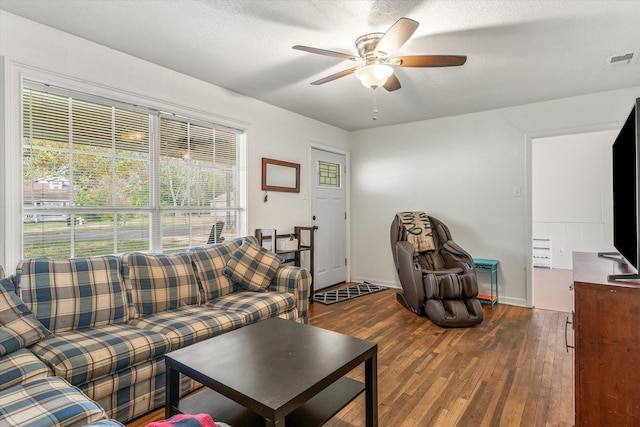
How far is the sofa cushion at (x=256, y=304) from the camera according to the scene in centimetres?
240

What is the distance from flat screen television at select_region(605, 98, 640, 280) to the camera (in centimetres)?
149

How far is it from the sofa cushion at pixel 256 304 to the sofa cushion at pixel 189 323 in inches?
3.4

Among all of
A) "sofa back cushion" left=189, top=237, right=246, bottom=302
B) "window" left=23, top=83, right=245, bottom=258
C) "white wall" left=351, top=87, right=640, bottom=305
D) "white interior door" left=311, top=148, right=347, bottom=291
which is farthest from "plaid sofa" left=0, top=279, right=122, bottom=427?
"white wall" left=351, top=87, right=640, bottom=305

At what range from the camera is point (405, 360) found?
2543 mm

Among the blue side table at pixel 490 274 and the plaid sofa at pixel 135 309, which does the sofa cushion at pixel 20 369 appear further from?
the blue side table at pixel 490 274

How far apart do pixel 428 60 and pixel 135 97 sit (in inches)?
90.3

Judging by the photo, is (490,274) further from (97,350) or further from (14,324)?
(14,324)

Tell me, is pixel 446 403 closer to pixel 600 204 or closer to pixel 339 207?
pixel 339 207

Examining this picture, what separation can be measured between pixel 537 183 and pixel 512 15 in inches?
203

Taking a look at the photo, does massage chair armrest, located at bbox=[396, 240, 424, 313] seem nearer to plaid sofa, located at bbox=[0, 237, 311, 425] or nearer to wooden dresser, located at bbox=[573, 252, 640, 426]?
plaid sofa, located at bbox=[0, 237, 311, 425]

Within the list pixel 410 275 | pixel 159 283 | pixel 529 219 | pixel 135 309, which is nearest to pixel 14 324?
pixel 135 309

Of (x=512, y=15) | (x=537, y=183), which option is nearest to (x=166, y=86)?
(x=512, y=15)

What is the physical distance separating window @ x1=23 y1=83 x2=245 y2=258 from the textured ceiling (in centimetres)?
52

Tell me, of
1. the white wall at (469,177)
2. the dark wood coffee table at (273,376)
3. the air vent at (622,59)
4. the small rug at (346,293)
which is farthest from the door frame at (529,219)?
the dark wood coffee table at (273,376)
